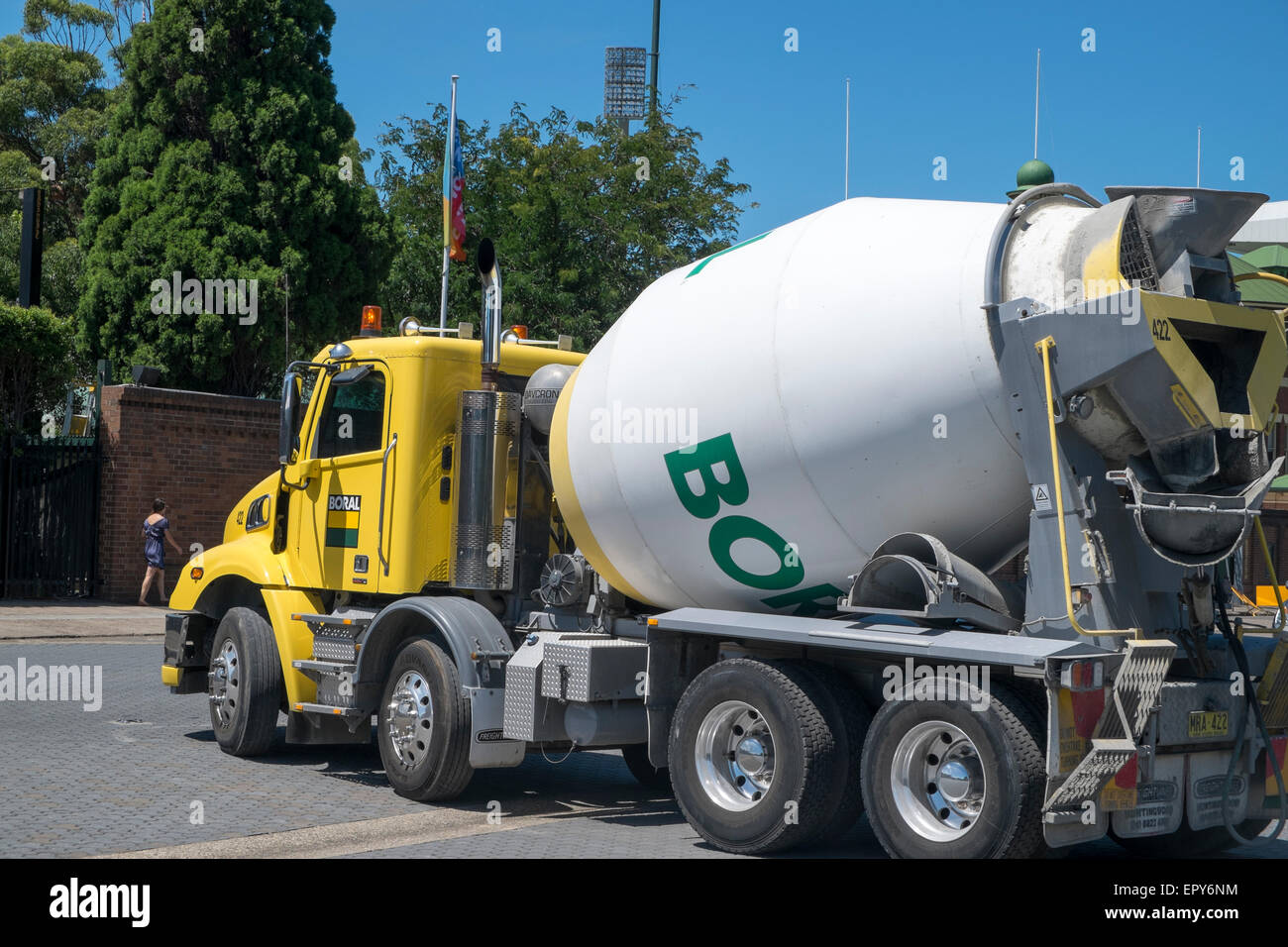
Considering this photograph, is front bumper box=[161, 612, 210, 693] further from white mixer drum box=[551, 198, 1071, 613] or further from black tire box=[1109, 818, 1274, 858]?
black tire box=[1109, 818, 1274, 858]

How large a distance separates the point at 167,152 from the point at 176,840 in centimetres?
2037

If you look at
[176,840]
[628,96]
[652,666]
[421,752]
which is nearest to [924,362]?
[652,666]

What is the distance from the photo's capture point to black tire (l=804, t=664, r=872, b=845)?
22.2 feet

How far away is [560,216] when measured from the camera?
24.3m

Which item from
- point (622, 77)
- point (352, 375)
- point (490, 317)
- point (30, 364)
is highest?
point (622, 77)

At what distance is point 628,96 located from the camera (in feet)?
159

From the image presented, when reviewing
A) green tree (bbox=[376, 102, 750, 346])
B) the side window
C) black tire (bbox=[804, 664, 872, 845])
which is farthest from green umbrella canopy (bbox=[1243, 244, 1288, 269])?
black tire (bbox=[804, 664, 872, 845])

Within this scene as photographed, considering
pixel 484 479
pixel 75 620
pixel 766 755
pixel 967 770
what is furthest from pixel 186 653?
pixel 75 620

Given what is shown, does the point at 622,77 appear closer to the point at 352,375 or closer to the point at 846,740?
the point at 352,375

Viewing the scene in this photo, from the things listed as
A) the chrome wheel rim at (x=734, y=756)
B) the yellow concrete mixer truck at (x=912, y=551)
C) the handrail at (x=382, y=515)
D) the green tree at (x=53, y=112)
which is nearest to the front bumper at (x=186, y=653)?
the handrail at (x=382, y=515)

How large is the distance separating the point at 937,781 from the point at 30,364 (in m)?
18.8

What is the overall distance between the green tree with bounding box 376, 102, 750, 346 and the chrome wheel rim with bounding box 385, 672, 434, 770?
14590mm

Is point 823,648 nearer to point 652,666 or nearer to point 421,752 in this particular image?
point 652,666

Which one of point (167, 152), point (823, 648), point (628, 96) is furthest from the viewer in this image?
point (628, 96)
